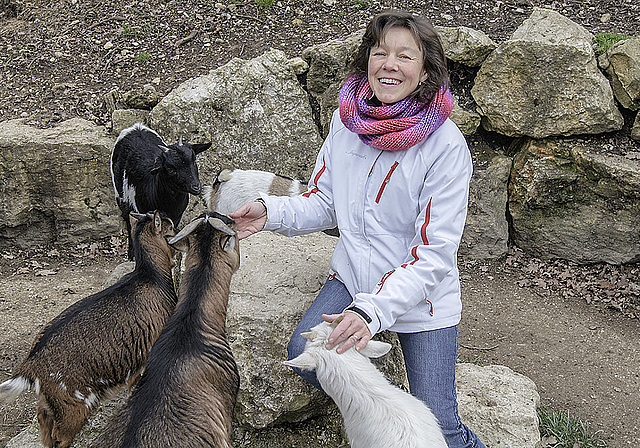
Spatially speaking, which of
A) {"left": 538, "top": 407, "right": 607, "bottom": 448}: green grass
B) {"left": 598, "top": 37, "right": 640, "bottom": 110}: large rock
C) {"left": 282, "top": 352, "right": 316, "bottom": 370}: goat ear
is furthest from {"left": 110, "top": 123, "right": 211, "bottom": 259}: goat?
{"left": 598, "top": 37, "right": 640, "bottom": 110}: large rock

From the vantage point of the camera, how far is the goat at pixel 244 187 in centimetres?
526

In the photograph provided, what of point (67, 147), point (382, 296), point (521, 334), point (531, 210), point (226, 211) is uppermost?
point (382, 296)

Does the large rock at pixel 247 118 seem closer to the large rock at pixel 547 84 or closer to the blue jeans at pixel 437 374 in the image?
the large rock at pixel 547 84

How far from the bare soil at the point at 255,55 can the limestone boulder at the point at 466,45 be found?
243 mm

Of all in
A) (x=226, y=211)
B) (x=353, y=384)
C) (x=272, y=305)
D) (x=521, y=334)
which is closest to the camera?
(x=353, y=384)

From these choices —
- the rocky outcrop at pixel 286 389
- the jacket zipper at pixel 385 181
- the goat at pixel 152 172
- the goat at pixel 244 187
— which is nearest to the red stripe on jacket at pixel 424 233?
the jacket zipper at pixel 385 181

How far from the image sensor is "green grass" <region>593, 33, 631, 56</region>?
5469mm

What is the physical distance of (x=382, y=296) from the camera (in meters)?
2.47

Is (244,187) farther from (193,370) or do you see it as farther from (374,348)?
(374,348)

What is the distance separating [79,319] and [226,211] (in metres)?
2.41

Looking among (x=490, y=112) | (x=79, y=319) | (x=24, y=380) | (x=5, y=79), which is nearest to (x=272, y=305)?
(x=79, y=319)

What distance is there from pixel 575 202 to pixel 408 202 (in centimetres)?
331

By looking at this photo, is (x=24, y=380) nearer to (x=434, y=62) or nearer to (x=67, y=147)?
(x=434, y=62)

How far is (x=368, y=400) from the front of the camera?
2.36 m
